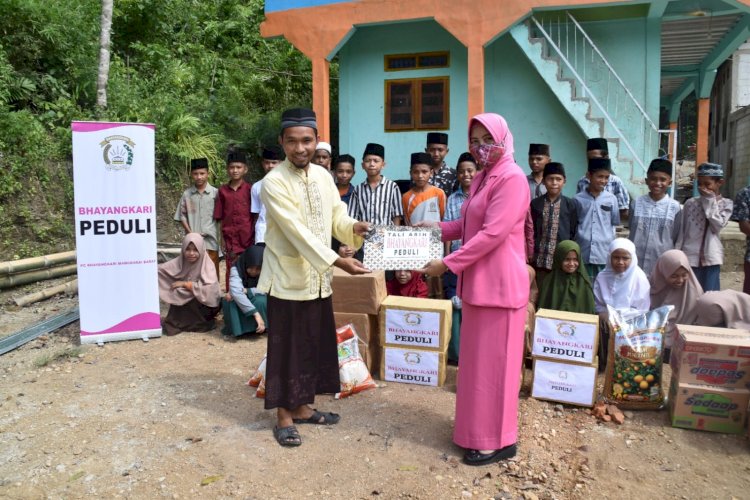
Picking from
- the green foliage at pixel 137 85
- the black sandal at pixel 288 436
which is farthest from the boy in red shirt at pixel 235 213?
the green foliage at pixel 137 85

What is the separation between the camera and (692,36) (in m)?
10.1

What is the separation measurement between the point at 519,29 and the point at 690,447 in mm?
6819

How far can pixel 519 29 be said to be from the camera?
8.73 m

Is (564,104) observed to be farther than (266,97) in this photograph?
No

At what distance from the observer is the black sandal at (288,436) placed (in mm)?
3547

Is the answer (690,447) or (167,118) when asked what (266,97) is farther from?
(690,447)

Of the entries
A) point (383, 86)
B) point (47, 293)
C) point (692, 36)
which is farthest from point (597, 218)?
point (692, 36)

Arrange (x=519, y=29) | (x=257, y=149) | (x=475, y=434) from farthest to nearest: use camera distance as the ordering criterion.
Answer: (x=257, y=149) < (x=519, y=29) < (x=475, y=434)

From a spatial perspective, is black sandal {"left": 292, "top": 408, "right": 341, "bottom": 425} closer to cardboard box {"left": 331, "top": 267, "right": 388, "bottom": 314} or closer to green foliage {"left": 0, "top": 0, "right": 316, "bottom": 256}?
cardboard box {"left": 331, "top": 267, "right": 388, "bottom": 314}

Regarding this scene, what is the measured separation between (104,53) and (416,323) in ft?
25.6

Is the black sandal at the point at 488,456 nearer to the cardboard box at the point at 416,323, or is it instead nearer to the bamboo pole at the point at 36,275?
the cardboard box at the point at 416,323

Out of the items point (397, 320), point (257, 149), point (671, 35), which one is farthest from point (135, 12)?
point (397, 320)

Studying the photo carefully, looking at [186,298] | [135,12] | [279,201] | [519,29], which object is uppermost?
[135,12]

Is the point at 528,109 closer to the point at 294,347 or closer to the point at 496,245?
the point at 496,245
